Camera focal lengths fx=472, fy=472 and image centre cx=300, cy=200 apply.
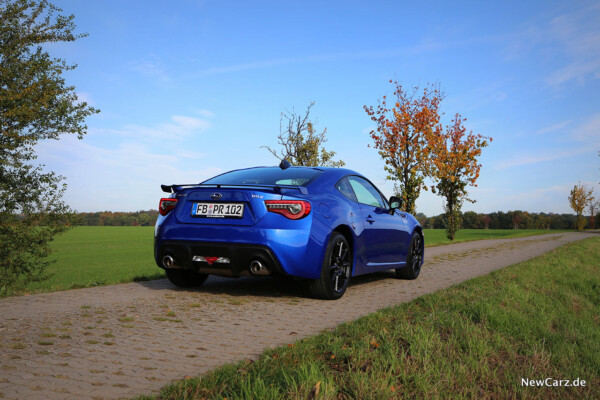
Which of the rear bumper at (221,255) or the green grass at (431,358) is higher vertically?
the rear bumper at (221,255)

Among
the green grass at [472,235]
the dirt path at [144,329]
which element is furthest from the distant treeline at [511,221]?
the dirt path at [144,329]

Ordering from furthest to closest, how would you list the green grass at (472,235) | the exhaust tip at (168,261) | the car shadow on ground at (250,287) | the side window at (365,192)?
the green grass at (472,235), the side window at (365,192), the car shadow on ground at (250,287), the exhaust tip at (168,261)

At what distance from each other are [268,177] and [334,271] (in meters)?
1.46

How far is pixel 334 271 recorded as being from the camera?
5.81m

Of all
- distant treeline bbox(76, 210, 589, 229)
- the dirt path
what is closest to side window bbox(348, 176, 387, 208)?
the dirt path

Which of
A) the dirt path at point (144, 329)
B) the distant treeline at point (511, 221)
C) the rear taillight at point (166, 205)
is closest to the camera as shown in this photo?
the dirt path at point (144, 329)

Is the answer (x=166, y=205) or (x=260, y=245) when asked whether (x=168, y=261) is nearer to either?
(x=166, y=205)

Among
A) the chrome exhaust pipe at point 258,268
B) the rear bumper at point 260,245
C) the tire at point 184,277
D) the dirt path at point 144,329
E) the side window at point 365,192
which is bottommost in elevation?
the dirt path at point 144,329

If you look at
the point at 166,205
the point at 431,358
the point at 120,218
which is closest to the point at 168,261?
the point at 166,205

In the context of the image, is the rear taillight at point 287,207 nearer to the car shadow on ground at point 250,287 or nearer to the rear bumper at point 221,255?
the rear bumper at point 221,255

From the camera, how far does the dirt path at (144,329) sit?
9.25ft

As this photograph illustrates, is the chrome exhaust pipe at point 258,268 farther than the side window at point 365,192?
No

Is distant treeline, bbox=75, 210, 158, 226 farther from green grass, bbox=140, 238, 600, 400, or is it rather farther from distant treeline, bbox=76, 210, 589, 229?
green grass, bbox=140, 238, 600, 400

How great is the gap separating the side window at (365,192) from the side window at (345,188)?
0.47 ft
